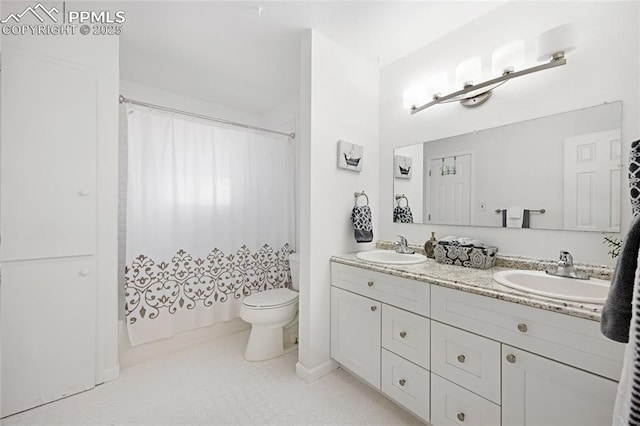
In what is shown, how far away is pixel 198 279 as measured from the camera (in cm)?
224

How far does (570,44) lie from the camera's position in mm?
1282

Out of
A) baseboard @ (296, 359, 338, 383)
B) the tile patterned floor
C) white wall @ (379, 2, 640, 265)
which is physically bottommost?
the tile patterned floor

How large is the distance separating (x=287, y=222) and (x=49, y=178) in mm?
1799

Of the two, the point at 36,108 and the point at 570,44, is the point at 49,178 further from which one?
the point at 570,44

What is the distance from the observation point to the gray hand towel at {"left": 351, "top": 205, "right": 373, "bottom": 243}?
2002 mm

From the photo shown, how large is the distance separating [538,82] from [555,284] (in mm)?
1092

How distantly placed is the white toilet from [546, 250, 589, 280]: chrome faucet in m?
1.72

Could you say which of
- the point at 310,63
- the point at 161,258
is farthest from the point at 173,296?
the point at 310,63

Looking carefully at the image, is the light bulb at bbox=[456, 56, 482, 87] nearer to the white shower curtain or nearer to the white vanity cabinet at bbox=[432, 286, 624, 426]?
the white vanity cabinet at bbox=[432, 286, 624, 426]

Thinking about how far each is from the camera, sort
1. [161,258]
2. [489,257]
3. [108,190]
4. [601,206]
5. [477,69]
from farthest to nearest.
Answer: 1. [161,258]
2. [108,190]
3. [477,69]
4. [489,257]
5. [601,206]

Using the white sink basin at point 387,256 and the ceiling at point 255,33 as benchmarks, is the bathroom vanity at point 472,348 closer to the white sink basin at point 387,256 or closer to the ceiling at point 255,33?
the white sink basin at point 387,256

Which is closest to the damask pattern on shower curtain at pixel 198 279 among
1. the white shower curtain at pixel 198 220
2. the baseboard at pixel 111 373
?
the white shower curtain at pixel 198 220

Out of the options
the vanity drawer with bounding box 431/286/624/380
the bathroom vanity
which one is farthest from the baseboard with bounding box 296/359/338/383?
the vanity drawer with bounding box 431/286/624/380

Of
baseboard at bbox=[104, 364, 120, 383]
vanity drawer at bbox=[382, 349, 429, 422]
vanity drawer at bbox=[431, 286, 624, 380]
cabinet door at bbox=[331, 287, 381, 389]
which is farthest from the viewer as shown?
baseboard at bbox=[104, 364, 120, 383]
